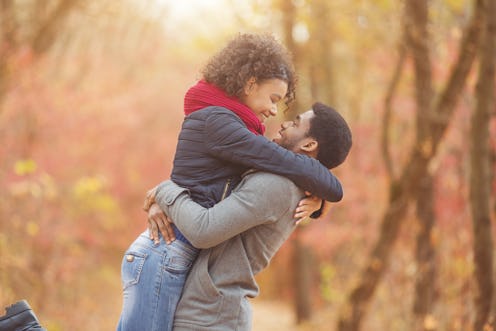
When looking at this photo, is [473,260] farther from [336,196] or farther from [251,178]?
[251,178]

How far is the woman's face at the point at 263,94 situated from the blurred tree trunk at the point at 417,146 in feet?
10.8

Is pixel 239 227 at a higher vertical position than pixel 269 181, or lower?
lower

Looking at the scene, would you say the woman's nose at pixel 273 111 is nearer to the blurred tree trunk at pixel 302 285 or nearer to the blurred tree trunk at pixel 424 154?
the blurred tree trunk at pixel 424 154

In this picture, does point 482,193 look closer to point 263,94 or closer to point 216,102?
point 263,94

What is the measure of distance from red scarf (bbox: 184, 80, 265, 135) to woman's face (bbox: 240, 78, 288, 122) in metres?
0.03

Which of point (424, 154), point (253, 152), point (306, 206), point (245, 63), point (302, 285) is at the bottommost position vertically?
point (302, 285)

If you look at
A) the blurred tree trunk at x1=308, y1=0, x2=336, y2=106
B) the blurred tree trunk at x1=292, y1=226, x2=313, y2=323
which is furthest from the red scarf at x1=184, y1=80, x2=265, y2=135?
the blurred tree trunk at x1=292, y1=226, x2=313, y2=323

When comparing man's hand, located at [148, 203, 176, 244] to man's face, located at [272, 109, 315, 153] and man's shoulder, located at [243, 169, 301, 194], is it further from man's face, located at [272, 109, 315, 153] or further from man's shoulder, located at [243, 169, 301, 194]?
man's face, located at [272, 109, 315, 153]

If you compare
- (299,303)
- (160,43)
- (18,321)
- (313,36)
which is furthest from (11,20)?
(160,43)

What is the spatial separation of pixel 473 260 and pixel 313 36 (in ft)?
33.4

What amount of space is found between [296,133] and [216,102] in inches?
12.2

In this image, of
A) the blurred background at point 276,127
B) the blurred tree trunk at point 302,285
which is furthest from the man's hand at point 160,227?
the blurred tree trunk at point 302,285

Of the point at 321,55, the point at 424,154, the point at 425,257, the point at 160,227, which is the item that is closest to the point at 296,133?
the point at 160,227

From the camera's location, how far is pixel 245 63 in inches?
93.7
